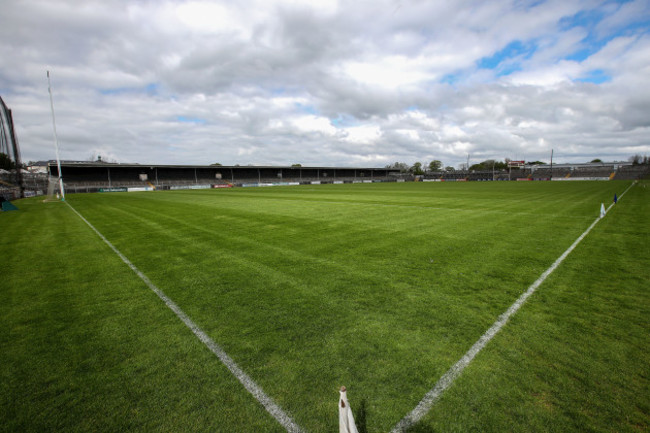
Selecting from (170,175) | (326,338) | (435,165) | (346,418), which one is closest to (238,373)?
(326,338)

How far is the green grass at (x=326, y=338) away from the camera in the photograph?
2.32 meters

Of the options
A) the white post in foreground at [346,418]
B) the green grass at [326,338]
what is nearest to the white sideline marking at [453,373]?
the green grass at [326,338]

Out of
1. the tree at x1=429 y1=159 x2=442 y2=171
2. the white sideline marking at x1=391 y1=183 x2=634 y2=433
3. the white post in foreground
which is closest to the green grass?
the white sideline marking at x1=391 y1=183 x2=634 y2=433

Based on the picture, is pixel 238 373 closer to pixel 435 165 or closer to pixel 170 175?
pixel 170 175

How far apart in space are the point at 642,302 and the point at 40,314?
8604 mm

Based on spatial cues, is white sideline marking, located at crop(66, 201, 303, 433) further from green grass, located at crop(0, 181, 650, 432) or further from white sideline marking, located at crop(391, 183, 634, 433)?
white sideline marking, located at crop(391, 183, 634, 433)

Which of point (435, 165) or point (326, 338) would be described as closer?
point (326, 338)

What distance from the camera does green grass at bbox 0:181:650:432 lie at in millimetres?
2324

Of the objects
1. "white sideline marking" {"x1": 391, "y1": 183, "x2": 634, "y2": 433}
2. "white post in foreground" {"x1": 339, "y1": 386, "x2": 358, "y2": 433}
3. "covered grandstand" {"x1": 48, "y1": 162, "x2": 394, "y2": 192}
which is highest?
"covered grandstand" {"x1": 48, "y1": 162, "x2": 394, "y2": 192}

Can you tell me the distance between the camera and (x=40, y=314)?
4039 mm

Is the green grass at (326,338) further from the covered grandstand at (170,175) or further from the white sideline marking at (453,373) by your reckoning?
the covered grandstand at (170,175)

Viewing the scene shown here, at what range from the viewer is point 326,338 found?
10.8 ft

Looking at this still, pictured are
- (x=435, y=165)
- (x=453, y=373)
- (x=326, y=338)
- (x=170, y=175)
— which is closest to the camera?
(x=453, y=373)

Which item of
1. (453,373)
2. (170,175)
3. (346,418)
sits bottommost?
(453,373)
